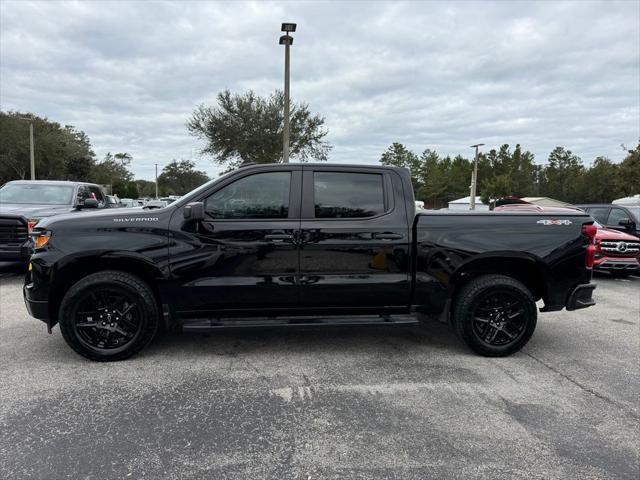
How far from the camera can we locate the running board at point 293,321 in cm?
409

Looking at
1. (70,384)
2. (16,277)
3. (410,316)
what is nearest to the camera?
(70,384)

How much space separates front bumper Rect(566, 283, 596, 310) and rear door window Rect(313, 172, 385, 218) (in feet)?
6.85

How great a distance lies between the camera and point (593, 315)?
6195mm

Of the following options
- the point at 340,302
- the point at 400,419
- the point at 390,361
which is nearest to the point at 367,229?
the point at 340,302

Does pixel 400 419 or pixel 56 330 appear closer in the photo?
pixel 400 419

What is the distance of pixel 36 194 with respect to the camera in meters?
9.00

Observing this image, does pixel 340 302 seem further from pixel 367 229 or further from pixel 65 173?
pixel 65 173

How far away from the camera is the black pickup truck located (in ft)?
13.1

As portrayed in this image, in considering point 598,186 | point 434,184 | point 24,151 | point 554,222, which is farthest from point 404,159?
point 554,222

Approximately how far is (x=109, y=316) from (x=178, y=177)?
111 meters

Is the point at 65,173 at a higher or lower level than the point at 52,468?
higher

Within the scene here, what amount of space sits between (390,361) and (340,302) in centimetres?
74

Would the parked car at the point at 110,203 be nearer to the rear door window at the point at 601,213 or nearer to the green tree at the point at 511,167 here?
the rear door window at the point at 601,213

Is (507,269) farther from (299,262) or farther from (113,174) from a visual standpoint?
(113,174)
